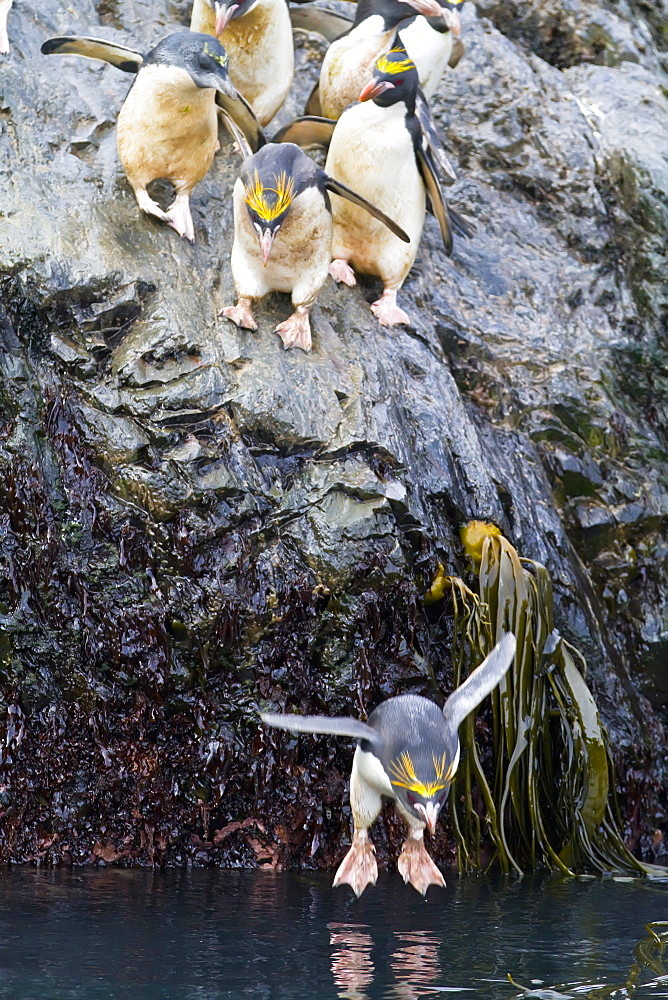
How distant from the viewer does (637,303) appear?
635cm

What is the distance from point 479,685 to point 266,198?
2.19 metres

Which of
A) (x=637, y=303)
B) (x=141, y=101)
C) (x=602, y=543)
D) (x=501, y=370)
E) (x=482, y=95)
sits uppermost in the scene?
(x=482, y=95)

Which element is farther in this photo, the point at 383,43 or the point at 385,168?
the point at 383,43

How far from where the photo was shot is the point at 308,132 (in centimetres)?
587

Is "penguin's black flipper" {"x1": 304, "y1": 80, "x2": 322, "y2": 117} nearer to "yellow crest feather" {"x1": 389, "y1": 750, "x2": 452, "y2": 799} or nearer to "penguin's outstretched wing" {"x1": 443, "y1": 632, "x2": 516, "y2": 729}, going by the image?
"penguin's outstretched wing" {"x1": 443, "y1": 632, "x2": 516, "y2": 729}

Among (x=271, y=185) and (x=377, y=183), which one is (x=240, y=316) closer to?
(x=271, y=185)

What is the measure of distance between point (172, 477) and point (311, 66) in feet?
11.8

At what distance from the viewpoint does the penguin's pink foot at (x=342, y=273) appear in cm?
551

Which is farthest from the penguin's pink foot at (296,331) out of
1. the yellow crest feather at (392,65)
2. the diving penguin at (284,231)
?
the yellow crest feather at (392,65)

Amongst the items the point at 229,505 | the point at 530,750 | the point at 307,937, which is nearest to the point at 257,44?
the point at 229,505

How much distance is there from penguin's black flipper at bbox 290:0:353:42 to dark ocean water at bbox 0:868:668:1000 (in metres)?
5.00

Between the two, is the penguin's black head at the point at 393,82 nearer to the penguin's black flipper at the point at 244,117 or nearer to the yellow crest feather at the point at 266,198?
the penguin's black flipper at the point at 244,117

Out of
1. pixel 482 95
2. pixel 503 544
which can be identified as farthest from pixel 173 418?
pixel 482 95

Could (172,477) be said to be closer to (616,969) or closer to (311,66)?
(616,969)
